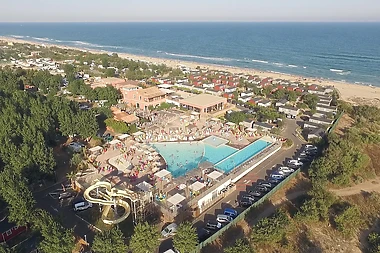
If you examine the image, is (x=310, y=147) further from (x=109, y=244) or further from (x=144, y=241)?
(x=109, y=244)

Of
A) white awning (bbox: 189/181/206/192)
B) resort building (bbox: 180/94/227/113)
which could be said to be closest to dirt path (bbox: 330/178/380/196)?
white awning (bbox: 189/181/206/192)

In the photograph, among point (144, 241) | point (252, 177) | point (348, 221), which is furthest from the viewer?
point (252, 177)

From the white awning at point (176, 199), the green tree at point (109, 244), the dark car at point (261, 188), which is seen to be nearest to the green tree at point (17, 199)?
the green tree at point (109, 244)

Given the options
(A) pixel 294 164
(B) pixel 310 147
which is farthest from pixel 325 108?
(A) pixel 294 164

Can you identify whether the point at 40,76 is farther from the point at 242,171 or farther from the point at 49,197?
the point at 242,171

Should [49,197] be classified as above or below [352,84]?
above

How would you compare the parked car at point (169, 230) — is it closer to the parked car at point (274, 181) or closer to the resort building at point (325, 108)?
the parked car at point (274, 181)

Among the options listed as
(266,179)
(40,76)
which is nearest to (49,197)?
(266,179)
